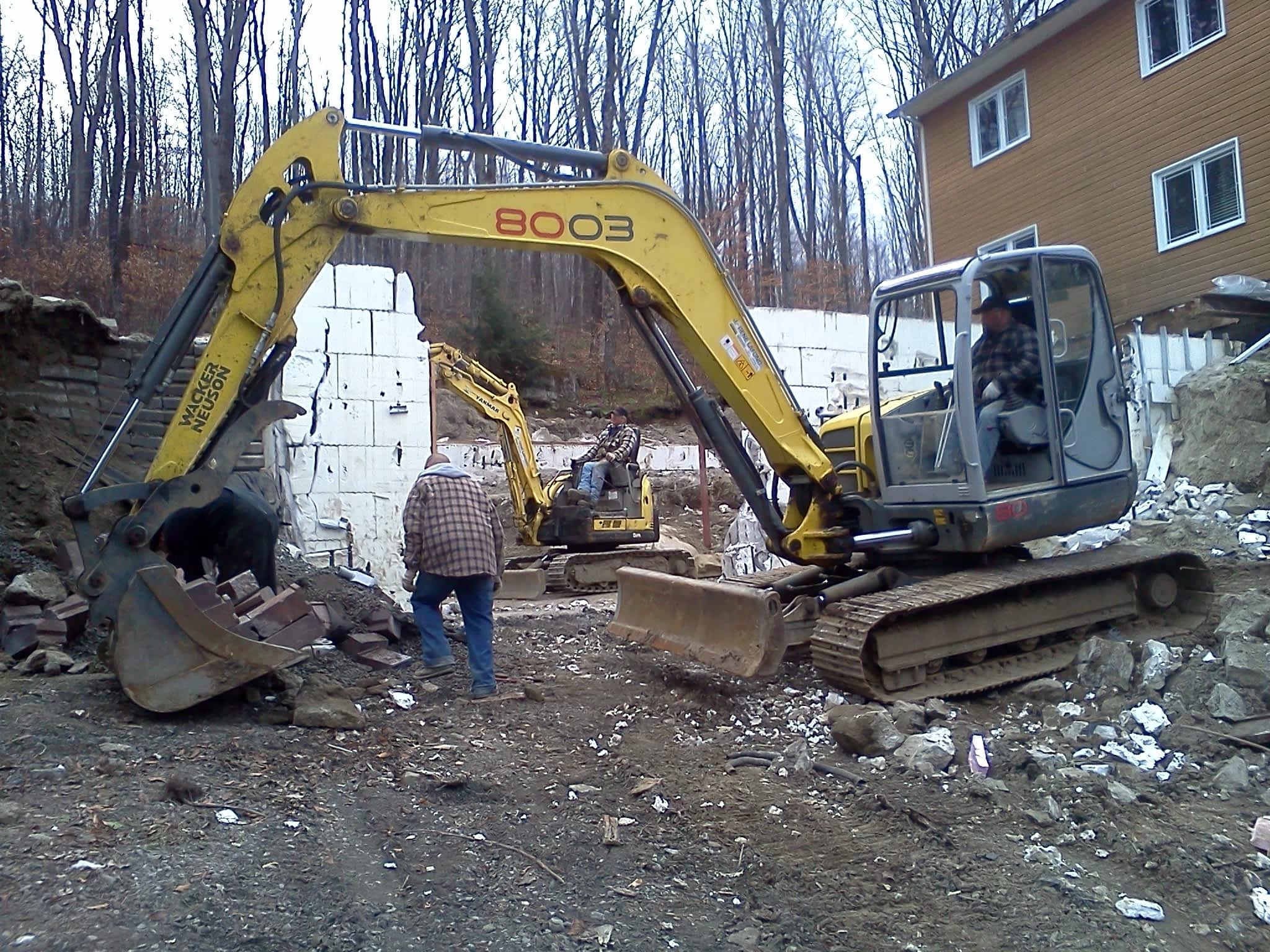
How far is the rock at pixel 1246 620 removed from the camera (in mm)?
6410

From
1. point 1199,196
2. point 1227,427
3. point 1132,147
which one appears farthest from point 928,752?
point 1132,147

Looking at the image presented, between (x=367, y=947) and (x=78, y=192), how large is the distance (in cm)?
A: 2433

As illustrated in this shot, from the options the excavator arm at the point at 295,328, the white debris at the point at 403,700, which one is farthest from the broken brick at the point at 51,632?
the white debris at the point at 403,700

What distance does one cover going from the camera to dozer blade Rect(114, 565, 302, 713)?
5.18 meters

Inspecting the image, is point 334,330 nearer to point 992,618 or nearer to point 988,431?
point 988,431

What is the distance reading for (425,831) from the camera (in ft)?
14.3

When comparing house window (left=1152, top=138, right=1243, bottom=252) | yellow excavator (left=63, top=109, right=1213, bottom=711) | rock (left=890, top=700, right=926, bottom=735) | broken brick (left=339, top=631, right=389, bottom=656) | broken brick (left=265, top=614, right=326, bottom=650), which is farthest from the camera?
house window (left=1152, top=138, right=1243, bottom=252)

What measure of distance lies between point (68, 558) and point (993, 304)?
22.0 feet

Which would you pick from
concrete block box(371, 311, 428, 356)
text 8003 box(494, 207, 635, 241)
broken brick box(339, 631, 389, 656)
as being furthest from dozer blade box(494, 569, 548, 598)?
text 8003 box(494, 207, 635, 241)

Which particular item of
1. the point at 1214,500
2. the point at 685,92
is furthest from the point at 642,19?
the point at 1214,500

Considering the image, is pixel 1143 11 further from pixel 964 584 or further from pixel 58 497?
pixel 58 497

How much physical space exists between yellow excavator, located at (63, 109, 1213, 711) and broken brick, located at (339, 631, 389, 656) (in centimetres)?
155

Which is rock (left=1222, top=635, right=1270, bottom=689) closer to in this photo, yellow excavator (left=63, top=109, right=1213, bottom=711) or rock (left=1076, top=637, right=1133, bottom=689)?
rock (left=1076, top=637, right=1133, bottom=689)

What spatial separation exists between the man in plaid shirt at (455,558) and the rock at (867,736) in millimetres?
2216
